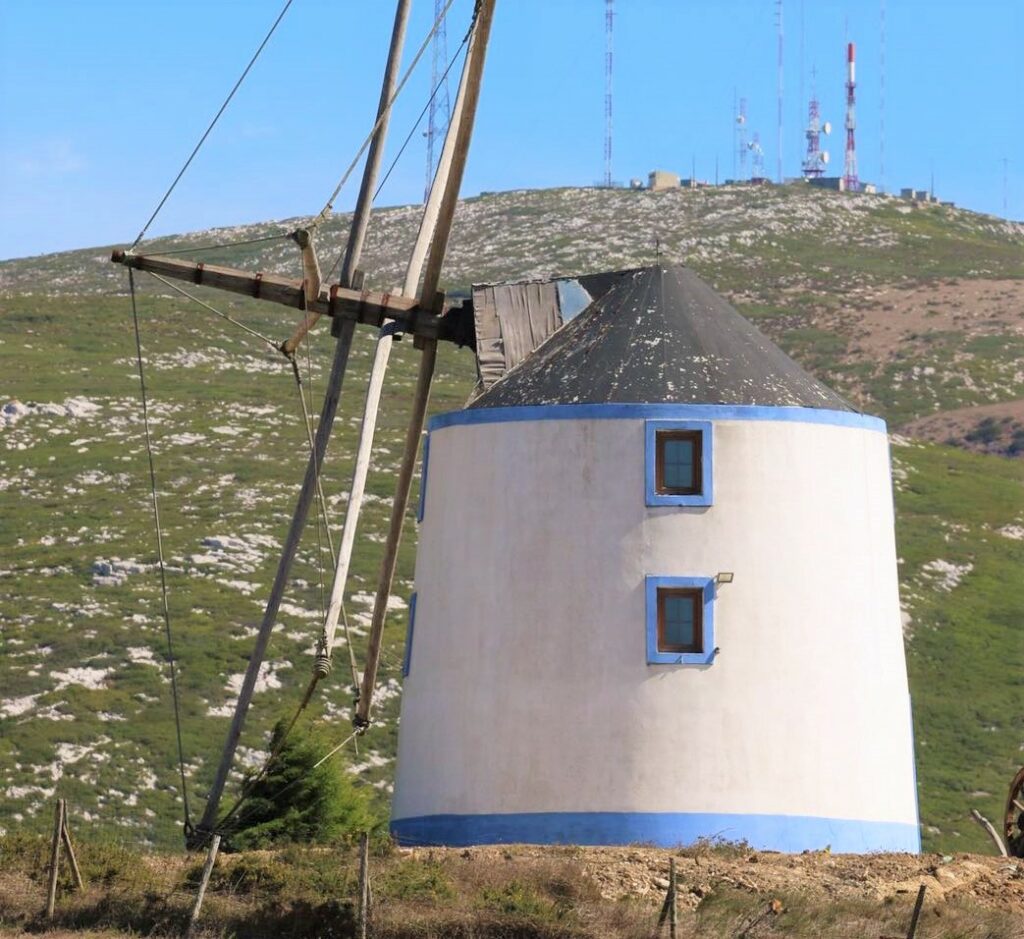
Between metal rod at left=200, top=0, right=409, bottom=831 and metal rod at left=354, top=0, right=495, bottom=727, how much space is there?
93cm

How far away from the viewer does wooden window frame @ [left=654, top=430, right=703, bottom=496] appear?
2359 cm

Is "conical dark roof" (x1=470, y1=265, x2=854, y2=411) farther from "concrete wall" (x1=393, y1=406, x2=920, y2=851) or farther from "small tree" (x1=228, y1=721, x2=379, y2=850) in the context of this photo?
"small tree" (x1=228, y1=721, x2=379, y2=850)

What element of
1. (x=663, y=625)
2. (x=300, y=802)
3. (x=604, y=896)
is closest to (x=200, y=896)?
(x=604, y=896)

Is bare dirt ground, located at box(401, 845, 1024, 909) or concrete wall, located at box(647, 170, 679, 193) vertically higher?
concrete wall, located at box(647, 170, 679, 193)

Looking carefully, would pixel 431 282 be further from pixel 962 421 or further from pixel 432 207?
pixel 962 421

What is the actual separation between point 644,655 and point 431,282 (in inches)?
222

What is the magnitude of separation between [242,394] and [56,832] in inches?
3151

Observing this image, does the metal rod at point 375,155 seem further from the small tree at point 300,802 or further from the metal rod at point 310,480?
the small tree at point 300,802

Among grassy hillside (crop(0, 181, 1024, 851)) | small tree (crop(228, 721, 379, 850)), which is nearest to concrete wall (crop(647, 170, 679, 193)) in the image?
grassy hillside (crop(0, 181, 1024, 851))

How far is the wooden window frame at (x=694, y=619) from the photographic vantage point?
2322 cm

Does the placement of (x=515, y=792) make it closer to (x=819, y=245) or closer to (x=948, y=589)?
(x=948, y=589)

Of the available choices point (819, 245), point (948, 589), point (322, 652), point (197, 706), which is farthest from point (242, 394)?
point (322, 652)

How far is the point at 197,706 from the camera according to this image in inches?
2206

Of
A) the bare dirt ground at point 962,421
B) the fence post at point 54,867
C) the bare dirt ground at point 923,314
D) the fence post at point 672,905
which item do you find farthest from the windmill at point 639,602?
the bare dirt ground at point 923,314
